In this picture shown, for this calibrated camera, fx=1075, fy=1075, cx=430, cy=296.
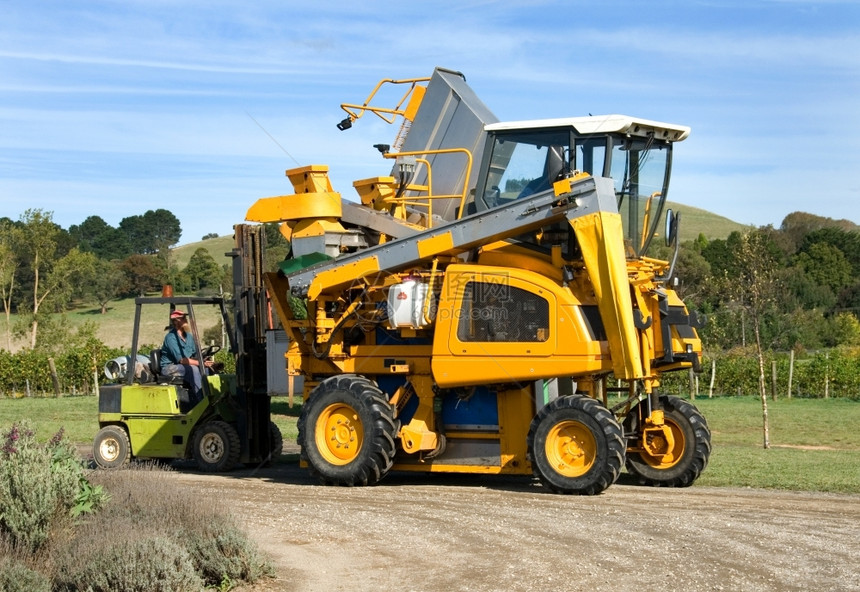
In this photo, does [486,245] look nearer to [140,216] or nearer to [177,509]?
[177,509]

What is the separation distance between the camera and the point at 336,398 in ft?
44.3

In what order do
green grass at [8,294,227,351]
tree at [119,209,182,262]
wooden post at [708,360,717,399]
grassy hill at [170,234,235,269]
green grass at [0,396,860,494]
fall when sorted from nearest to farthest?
green grass at [0,396,860,494], wooden post at [708,360,717,399], green grass at [8,294,227,351], grassy hill at [170,234,235,269], tree at [119,209,182,262]

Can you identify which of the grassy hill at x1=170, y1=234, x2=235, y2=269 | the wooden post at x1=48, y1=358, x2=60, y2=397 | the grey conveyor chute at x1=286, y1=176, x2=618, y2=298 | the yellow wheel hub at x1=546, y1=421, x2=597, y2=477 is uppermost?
the grassy hill at x1=170, y1=234, x2=235, y2=269

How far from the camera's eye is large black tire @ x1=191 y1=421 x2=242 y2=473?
1497cm

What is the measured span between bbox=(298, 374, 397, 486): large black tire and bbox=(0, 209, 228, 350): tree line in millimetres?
32210

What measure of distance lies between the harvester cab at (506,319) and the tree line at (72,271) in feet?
104

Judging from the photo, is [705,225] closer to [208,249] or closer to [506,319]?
[208,249]

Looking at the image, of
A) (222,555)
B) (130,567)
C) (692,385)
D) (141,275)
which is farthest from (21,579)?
(141,275)

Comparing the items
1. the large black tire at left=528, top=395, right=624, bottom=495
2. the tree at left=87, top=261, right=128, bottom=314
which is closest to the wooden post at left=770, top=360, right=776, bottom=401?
the large black tire at left=528, top=395, right=624, bottom=495

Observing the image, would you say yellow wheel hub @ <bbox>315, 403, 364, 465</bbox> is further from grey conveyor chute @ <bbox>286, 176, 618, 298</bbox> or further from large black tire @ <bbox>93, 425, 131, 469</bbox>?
large black tire @ <bbox>93, 425, 131, 469</bbox>

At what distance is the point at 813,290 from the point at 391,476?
57.1 m

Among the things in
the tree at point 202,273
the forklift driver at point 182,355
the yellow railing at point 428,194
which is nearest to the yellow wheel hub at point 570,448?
the yellow railing at point 428,194

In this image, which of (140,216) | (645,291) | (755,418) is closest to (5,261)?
(755,418)

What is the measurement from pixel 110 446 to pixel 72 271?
40055 mm
